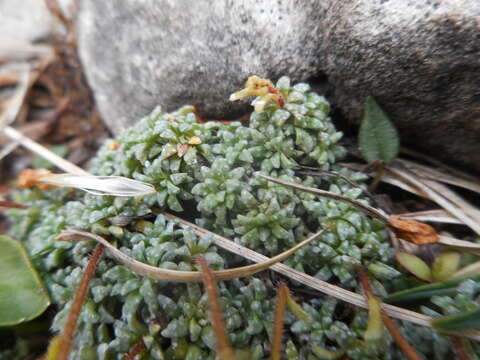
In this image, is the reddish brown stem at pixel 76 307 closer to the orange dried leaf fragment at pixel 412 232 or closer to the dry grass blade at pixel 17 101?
the orange dried leaf fragment at pixel 412 232

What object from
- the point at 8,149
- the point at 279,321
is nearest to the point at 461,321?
the point at 279,321

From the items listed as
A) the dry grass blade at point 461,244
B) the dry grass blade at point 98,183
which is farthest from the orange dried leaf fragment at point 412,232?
the dry grass blade at point 98,183

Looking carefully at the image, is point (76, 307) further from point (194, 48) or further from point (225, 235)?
point (194, 48)

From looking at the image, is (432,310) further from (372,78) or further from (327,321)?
(372,78)

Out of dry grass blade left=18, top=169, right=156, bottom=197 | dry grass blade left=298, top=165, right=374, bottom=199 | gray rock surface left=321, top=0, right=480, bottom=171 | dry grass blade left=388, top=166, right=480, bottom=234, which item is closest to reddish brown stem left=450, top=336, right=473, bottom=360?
dry grass blade left=388, top=166, right=480, bottom=234

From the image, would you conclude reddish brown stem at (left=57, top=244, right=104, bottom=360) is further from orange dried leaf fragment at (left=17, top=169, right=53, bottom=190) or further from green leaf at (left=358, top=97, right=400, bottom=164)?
green leaf at (left=358, top=97, right=400, bottom=164)

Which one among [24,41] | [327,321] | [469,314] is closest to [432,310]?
[469,314]
